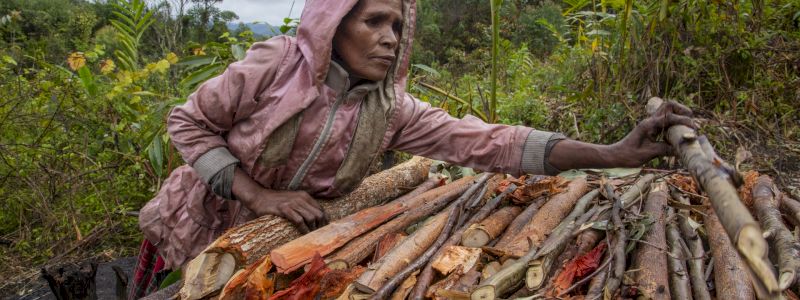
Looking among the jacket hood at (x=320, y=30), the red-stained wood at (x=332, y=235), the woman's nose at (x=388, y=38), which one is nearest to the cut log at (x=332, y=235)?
the red-stained wood at (x=332, y=235)

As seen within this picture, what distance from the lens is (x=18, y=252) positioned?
3.50 metres

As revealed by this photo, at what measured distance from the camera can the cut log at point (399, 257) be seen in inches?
55.1

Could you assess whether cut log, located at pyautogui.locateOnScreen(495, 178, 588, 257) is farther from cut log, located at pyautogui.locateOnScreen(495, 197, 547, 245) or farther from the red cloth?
the red cloth

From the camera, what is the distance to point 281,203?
186cm

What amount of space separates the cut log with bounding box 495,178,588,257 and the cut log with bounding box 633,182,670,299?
26 cm

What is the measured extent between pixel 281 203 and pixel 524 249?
83cm

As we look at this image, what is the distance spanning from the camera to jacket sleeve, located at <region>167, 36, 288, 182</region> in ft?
6.10

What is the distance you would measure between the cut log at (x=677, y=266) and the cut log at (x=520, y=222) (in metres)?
0.43

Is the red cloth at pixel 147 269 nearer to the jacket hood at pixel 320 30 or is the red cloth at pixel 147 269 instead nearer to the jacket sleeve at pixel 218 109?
the jacket sleeve at pixel 218 109

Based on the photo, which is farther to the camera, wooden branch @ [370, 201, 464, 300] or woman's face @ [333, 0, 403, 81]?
woman's face @ [333, 0, 403, 81]

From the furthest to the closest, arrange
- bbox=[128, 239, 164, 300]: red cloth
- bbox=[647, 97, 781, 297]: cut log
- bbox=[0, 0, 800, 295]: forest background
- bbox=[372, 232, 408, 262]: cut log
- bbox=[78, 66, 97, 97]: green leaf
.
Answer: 1. bbox=[78, 66, 97, 97]: green leaf
2. bbox=[0, 0, 800, 295]: forest background
3. bbox=[128, 239, 164, 300]: red cloth
4. bbox=[372, 232, 408, 262]: cut log
5. bbox=[647, 97, 781, 297]: cut log

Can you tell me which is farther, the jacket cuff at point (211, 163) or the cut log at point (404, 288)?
the jacket cuff at point (211, 163)

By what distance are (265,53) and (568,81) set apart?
350 centimetres

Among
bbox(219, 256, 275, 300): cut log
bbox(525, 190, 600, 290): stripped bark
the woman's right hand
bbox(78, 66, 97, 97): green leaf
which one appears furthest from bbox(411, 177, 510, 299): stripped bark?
bbox(78, 66, 97, 97): green leaf
